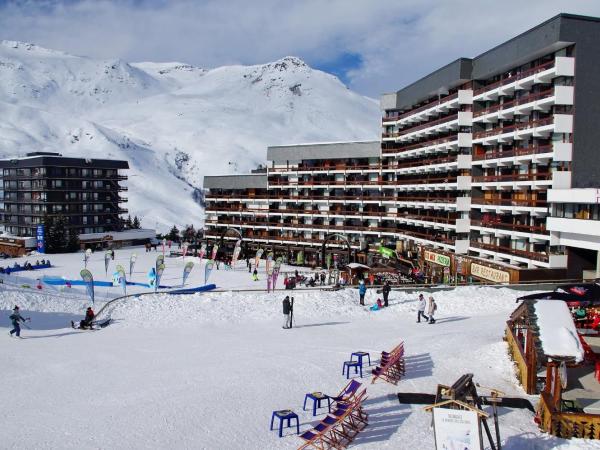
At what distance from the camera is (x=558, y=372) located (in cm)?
1300

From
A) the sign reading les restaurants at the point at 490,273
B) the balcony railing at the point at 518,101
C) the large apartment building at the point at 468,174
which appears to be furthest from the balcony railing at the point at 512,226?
the balcony railing at the point at 518,101

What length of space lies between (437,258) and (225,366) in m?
30.7

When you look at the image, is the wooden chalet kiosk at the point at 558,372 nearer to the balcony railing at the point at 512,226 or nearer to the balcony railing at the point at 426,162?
the balcony railing at the point at 512,226

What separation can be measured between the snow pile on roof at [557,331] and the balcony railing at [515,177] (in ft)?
80.4

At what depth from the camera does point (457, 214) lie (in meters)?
48.7

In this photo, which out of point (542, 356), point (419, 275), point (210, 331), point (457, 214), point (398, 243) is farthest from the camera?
A: point (398, 243)

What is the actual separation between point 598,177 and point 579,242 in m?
5.67

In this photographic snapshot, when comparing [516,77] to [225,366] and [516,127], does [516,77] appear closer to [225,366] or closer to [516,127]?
[516,127]

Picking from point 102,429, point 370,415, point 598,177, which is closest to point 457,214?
point 598,177

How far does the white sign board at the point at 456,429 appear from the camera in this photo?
10.2 meters

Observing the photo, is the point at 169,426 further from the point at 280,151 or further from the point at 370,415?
the point at 280,151

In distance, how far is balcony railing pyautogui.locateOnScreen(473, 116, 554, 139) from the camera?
37.0 metres

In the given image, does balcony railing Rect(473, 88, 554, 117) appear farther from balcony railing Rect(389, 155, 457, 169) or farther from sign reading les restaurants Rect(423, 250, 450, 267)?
A: sign reading les restaurants Rect(423, 250, 450, 267)

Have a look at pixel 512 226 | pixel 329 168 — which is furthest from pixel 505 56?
pixel 329 168
